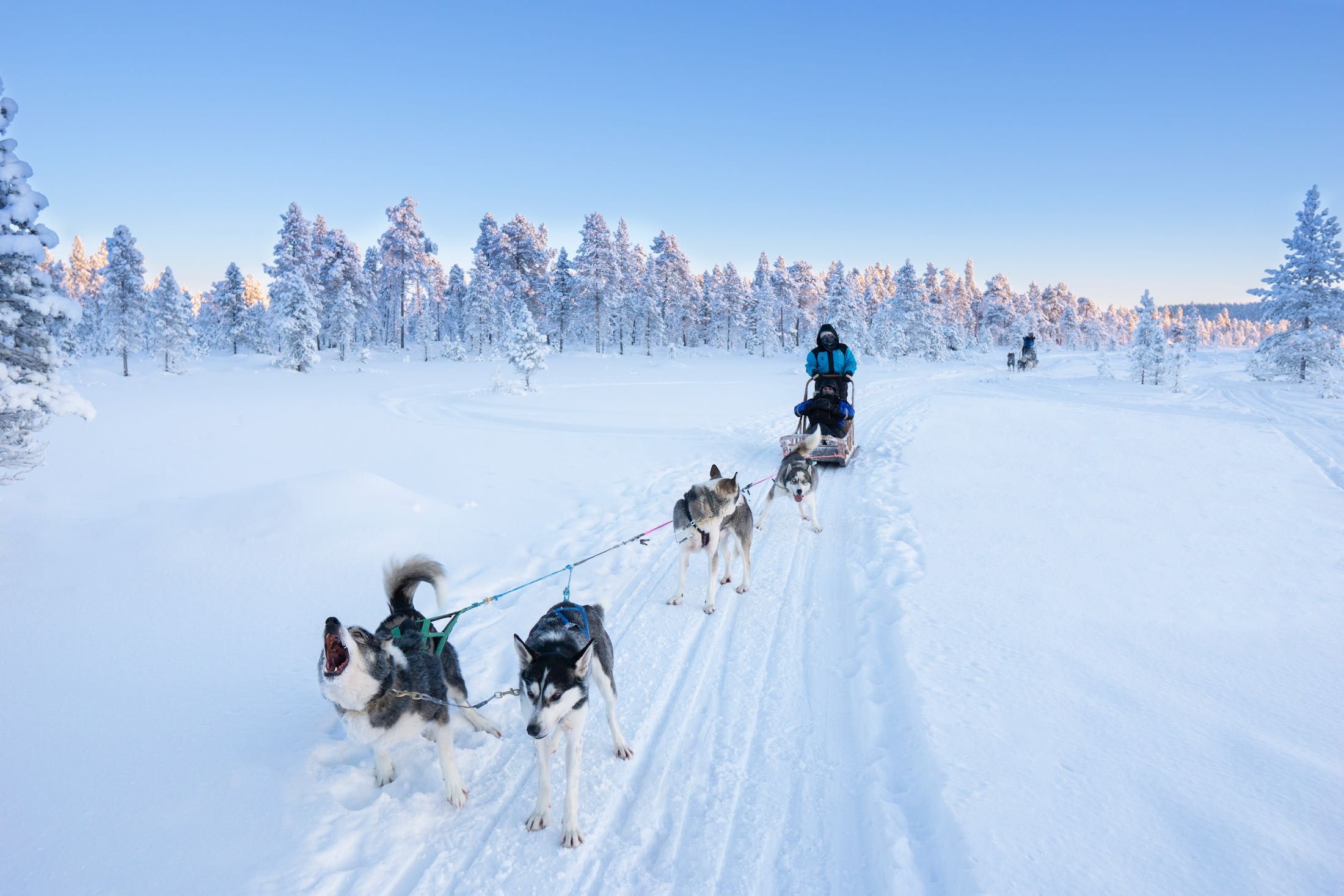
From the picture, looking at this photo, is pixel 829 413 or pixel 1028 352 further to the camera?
pixel 1028 352

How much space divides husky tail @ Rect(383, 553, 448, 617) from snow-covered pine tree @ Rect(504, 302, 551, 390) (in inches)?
1093

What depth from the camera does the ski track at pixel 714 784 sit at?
9.64 ft

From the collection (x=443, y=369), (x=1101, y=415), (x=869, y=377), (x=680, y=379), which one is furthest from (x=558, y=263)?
(x=1101, y=415)

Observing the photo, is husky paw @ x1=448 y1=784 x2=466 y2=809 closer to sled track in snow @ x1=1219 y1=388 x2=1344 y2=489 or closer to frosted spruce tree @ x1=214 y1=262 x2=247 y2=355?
sled track in snow @ x1=1219 y1=388 x2=1344 y2=489

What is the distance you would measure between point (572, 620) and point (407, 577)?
1.13m

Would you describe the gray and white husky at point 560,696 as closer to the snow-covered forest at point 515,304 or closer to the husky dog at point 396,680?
the husky dog at point 396,680

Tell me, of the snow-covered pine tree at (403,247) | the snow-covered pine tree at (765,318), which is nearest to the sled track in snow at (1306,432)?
the snow-covered pine tree at (765,318)

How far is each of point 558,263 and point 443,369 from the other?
Answer: 65.9 ft

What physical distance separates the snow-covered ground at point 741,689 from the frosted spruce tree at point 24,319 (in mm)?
1244

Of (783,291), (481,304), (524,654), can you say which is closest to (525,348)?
(481,304)

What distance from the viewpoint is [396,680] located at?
3.08 metres

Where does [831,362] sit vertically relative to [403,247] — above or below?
below

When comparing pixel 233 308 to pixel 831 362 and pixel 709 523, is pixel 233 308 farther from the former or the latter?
pixel 709 523

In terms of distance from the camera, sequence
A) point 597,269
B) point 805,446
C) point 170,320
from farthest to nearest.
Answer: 1. point 597,269
2. point 170,320
3. point 805,446
